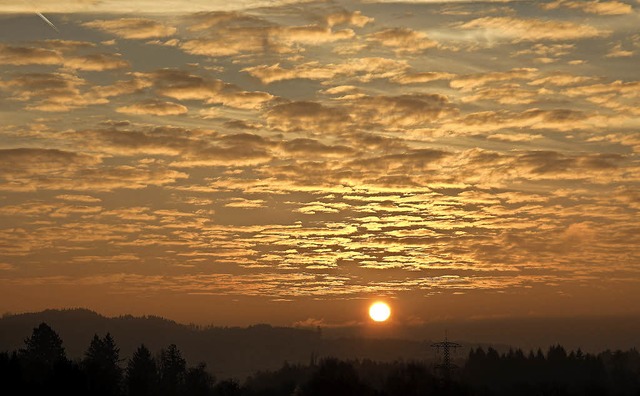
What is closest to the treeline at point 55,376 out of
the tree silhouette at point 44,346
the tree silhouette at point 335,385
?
the tree silhouette at point 44,346

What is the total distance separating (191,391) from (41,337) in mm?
29798

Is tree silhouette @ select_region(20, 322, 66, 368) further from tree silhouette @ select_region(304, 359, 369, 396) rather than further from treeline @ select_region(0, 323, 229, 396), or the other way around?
tree silhouette @ select_region(304, 359, 369, 396)

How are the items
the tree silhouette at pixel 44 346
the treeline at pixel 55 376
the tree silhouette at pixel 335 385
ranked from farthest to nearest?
the tree silhouette at pixel 44 346
the tree silhouette at pixel 335 385
the treeline at pixel 55 376

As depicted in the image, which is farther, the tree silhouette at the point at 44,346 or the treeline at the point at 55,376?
the tree silhouette at the point at 44,346

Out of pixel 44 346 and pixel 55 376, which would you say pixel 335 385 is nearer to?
pixel 55 376

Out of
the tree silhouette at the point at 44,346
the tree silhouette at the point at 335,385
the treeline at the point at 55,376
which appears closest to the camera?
the treeline at the point at 55,376

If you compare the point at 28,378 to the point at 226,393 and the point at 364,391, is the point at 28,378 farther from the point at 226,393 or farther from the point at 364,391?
the point at 364,391

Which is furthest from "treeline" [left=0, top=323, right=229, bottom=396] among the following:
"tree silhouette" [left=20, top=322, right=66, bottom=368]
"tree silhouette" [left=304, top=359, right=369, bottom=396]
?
"tree silhouette" [left=304, top=359, right=369, bottom=396]

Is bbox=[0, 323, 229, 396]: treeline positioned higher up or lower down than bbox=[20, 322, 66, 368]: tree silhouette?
lower down

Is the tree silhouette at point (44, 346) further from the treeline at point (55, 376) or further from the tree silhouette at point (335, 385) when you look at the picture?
the tree silhouette at point (335, 385)

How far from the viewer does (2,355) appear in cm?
14388

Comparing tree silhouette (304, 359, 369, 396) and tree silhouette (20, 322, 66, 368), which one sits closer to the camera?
tree silhouette (304, 359, 369, 396)

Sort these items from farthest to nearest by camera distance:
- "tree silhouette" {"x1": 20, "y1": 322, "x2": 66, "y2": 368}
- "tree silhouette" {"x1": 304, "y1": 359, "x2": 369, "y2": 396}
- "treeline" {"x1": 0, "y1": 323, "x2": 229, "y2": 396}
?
"tree silhouette" {"x1": 20, "y1": 322, "x2": 66, "y2": 368} → "tree silhouette" {"x1": 304, "y1": 359, "x2": 369, "y2": 396} → "treeline" {"x1": 0, "y1": 323, "x2": 229, "y2": 396}

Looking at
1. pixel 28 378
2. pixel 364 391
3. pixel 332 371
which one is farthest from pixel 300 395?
pixel 28 378
